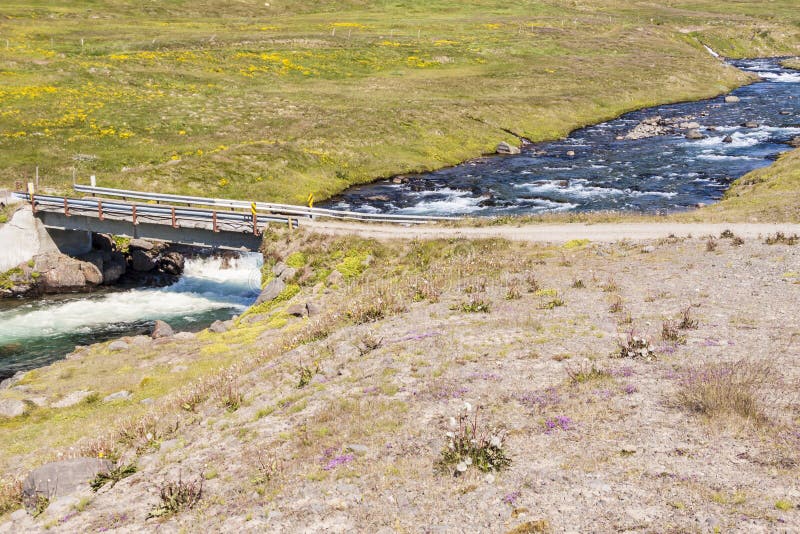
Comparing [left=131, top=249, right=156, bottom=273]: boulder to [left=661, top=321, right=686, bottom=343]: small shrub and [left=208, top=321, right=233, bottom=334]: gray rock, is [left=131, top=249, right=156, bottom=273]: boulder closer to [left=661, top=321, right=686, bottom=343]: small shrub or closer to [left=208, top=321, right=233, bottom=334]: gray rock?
[left=208, top=321, right=233, bottom=334]: gray rock

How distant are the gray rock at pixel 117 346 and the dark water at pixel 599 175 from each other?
24.0m

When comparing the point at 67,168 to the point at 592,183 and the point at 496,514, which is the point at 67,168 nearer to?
the point at 592,183

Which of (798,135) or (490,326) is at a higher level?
(798,135)

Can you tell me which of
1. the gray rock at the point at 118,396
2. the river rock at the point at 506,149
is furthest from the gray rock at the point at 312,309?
the river rock at the point at 506,149

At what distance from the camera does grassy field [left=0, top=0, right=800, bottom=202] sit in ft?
196

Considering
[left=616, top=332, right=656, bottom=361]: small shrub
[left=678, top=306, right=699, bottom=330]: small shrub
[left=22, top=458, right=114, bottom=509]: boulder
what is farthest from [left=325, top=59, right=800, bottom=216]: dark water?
[left=22, top=458, right=114, bottom=509]: boulder

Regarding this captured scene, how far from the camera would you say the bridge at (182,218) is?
40.1 meters

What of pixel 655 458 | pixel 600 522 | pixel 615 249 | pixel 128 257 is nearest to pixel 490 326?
pixel 655 458

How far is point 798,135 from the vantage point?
73.6 meters

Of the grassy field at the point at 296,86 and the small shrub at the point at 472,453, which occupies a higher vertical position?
the grassy field at the point at 296,86

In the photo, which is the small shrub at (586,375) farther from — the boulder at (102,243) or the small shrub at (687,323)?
the boulder at (102,243)

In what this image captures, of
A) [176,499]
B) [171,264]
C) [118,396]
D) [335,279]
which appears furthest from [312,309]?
[171,264]

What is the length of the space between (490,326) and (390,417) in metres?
6.12

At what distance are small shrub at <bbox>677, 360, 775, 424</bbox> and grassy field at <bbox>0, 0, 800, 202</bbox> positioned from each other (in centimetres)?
4404
